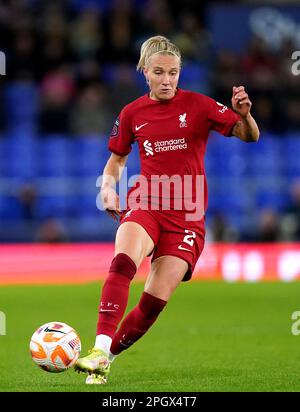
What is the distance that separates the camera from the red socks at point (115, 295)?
6.30 metres

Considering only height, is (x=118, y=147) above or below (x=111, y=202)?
above

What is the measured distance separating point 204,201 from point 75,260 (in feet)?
31.5

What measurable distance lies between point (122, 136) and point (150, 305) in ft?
3.89

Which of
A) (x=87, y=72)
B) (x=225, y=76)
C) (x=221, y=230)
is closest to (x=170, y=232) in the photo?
(x=221, y=230)

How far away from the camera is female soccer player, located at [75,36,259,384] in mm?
6648

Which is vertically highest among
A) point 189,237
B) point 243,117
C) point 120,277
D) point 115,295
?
point 243,117

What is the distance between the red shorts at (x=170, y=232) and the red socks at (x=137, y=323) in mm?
310

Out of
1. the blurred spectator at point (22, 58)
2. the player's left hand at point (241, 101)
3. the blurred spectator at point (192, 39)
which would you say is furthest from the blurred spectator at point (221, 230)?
the player's left hand at point (241, 101)

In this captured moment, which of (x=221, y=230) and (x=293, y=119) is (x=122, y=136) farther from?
(x=293, y=119)

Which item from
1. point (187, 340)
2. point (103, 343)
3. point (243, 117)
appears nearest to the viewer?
point (103, 343)

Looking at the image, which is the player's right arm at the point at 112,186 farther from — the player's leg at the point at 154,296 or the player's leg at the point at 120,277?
the player's leg at the point at 154,296

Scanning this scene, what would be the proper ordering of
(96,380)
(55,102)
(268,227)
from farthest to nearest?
(55,102)
(268,227)
(96,380)

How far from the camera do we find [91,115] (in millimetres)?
17406
